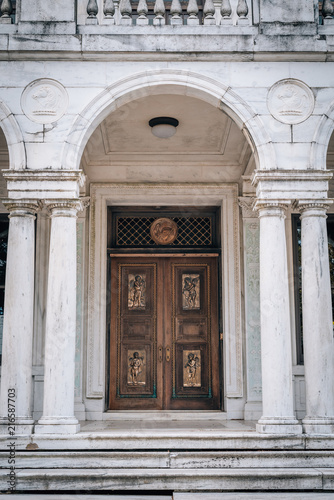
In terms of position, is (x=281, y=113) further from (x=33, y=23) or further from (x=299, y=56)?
(x=33, y=23)

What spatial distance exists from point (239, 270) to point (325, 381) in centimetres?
323

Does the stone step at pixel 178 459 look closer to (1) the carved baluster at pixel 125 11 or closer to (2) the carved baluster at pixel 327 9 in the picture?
(1) the carved baluster at pixel 125 11

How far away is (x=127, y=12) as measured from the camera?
29.0ft

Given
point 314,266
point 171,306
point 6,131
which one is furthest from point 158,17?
point 171,306

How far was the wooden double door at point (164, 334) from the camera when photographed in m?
11.0

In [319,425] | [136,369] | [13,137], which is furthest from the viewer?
[136,369]

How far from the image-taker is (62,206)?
834 centimetres

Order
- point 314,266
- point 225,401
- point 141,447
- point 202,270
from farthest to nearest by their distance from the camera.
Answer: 1. point 202,270
2. point 225,401
3. point 314,266
4. point 141,447

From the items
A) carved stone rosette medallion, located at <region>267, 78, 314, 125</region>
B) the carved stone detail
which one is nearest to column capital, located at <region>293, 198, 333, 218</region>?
carved stone rosette medallion, located at <region>267, 78, 314, 125</region>

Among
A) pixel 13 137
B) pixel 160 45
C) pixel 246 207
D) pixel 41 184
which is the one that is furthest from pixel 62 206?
pixel 246 207

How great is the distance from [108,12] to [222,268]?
15.0ft

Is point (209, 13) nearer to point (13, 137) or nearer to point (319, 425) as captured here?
point (13, 137)

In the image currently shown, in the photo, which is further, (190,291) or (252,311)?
(190,291)

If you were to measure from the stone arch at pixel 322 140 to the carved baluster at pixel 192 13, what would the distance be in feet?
7.10
